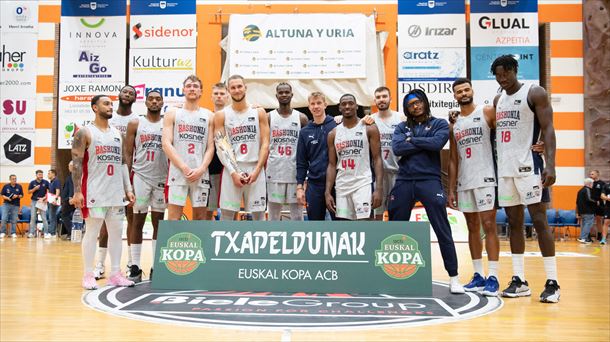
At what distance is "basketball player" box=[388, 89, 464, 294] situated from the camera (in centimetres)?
438

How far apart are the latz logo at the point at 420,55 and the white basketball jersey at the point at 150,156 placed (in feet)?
29.4

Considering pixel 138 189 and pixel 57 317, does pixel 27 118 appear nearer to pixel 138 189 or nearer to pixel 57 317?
pixel 138 189

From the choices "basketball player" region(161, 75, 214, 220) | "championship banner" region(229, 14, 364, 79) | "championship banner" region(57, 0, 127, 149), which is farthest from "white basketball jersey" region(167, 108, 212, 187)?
"championship banner" region(57, 0, 127, 149)

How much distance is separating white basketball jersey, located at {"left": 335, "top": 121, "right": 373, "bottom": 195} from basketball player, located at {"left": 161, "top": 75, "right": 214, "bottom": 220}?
1261 mm

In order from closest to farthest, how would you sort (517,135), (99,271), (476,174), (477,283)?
(517,135) → (476,174) → (477,283) → (99,271)

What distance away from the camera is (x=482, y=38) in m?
13.0

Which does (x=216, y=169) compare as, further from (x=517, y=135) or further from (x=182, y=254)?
(x=517, y=135)

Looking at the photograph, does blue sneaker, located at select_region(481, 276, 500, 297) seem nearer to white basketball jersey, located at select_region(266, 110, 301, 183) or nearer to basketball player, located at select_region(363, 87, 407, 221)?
basketball player, located at select_region(363, 87, 407, 221)

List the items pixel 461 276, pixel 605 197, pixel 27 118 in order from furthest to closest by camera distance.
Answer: pixel 27 118, pixel 605 197, pixel 461 276

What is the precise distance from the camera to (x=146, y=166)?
527cm

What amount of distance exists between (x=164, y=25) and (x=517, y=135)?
11005mm

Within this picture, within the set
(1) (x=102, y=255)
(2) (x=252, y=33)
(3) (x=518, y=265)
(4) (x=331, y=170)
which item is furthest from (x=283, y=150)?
(2) (x=252, y=33)

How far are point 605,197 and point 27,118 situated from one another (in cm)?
1541

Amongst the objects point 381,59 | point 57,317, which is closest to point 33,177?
point 381,59
